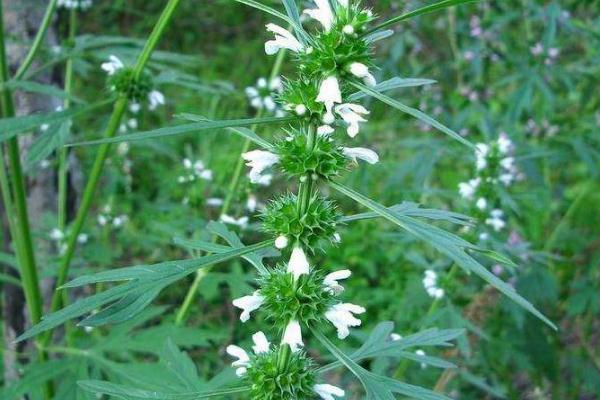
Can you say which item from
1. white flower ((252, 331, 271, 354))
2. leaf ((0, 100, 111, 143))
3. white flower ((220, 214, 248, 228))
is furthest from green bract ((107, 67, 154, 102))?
white flower ((252, 331, 271, 354))

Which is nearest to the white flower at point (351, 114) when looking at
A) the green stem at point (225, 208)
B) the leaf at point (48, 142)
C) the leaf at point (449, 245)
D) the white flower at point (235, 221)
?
the leaf at point (449, 245)

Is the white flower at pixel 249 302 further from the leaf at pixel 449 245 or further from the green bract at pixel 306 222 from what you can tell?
the leaf at pixel 449 245

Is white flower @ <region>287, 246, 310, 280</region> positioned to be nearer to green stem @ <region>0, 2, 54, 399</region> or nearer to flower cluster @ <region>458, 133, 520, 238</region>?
green stem @ <region>0, 2, 54, 399</region>

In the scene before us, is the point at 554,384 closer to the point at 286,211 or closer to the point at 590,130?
the point at 590,130

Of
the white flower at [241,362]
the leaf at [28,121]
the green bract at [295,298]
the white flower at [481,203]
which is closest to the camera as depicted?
the green bract at [295,298]

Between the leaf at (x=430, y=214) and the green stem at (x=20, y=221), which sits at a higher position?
the green stem at (x=20, y=221)

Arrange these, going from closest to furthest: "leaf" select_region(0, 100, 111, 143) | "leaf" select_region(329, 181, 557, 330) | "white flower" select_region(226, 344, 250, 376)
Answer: "leaf" select_region(329, 181, 557, 330)
"white flower" select_region(226, 344, 250, 376)
"leaf" select_region(0, 100, 111, 143)

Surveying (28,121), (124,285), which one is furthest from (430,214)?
(28,121)
